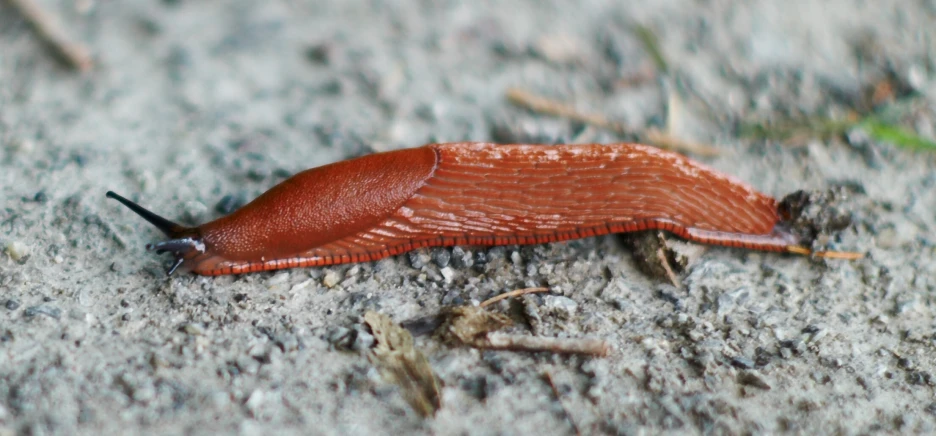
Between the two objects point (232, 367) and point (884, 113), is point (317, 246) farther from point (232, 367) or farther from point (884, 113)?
point (884, 113)

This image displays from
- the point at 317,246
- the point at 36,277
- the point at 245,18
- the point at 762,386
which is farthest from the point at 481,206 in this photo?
the point at 245,18

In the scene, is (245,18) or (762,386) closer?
(762,386)

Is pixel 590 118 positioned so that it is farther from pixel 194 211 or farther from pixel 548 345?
pixel 194 211

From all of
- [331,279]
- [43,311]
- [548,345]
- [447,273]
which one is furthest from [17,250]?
[548,345]

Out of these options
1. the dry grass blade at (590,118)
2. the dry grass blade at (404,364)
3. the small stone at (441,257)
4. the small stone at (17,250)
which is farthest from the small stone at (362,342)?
the dry grass blade at (590,118)

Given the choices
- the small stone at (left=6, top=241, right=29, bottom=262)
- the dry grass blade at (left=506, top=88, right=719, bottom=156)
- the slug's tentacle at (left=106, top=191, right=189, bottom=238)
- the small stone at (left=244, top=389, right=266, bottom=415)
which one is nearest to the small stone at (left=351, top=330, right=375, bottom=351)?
the small stone at (left=244, top=389, right=266, bottom=415)

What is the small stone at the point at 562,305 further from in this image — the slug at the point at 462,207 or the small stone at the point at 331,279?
the small stone at the point at 331,279
